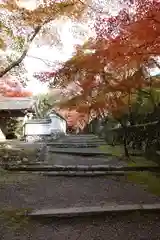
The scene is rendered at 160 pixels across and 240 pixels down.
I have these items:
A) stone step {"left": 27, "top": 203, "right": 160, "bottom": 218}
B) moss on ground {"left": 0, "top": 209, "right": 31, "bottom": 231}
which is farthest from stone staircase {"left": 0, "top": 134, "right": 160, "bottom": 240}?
moss on ground {"left": 0, "top": 209, "right": 31, "bottom": 231}

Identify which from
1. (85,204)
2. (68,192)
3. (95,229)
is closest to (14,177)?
(68,192)

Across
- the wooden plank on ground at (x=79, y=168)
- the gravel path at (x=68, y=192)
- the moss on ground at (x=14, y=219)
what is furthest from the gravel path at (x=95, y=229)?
the wooden plank on ground at (x=79, y=168)

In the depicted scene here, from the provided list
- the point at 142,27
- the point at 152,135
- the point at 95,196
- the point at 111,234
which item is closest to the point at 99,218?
the point at 111,234

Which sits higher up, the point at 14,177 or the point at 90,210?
the point at 14,177

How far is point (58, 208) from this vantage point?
609 centimetres

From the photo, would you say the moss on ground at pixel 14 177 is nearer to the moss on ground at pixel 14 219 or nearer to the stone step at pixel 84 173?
the stone step at pixel 84 173

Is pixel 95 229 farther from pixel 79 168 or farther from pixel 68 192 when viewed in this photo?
pixel 79 168

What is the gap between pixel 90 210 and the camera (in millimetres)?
5797

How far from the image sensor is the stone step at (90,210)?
18.4ft

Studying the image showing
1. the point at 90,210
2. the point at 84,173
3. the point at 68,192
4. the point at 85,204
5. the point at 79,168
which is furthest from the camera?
A: the point at 79,168

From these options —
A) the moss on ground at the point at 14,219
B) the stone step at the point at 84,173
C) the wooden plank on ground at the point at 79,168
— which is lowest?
the moss on ground at the point at 14,219

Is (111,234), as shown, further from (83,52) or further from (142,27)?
(83,52)

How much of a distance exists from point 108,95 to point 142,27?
7.53m

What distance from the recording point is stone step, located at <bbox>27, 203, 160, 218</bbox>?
5621 mm
